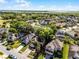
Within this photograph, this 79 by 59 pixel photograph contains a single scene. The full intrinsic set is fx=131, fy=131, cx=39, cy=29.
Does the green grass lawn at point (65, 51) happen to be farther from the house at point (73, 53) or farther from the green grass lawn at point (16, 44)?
the green grass lawn at point (16, 44)

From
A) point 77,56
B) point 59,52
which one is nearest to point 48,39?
point 59,52

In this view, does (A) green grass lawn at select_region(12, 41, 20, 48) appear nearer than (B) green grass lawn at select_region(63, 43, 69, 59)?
No

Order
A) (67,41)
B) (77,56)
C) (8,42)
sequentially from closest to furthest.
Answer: (77,56), (67,41), (8,42)

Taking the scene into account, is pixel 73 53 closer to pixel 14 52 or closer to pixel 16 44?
pixel 14 52

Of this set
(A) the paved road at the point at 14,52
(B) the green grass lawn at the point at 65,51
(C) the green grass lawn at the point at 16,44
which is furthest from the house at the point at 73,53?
(C) the green grass lawn at the point at 16,44

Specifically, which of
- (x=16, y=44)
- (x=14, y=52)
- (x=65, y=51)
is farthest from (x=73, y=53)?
(x=16, y=44)

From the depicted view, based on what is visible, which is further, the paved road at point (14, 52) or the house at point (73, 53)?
the paved road at point (14, 52)

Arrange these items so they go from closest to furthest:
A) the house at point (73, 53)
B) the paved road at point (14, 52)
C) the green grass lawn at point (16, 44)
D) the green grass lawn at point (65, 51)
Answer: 1. the house at point (73, 53)
2. the green grass lawn at point (65, 51)
3. the paved road at point (14, 52)
4. the green grass lawn at point (16, 44)

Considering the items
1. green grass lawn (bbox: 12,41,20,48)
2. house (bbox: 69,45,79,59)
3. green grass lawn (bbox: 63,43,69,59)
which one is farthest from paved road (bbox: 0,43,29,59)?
house (bbox: 69,45,79,59)

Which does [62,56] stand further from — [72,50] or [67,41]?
[67,41]

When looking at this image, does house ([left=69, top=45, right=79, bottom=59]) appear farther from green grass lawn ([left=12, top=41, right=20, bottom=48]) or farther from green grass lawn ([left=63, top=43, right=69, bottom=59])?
green grass lawn ([left=12, top=41, right=20, bottom=48])

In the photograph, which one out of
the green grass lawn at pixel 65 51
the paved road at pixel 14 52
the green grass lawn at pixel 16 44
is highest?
the green grass lawn at pixel 65 51
